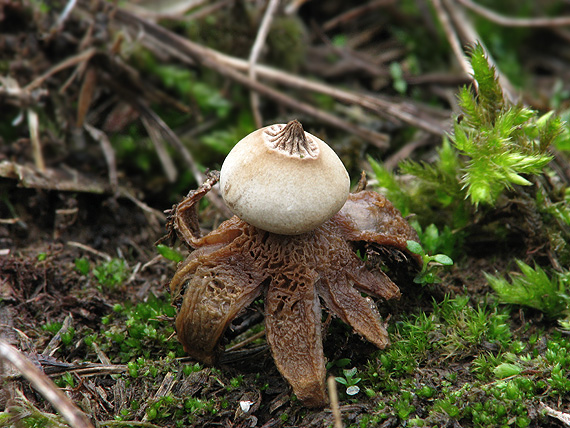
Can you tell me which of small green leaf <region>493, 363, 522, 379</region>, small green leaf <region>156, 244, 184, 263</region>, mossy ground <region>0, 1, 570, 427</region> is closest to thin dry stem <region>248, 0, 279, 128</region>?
mossy ground <region>0, 1, 570, 427</region>

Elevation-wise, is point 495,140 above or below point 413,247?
above

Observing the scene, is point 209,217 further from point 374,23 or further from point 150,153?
point 374,23

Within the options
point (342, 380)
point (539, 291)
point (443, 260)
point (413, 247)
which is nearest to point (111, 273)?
point (342, 380)

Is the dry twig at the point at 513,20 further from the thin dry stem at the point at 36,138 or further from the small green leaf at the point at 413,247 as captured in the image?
the thin dry stem at the point at 36,138

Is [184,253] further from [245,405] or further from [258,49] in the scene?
[258,49]

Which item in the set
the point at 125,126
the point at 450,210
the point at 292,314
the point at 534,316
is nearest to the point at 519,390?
the point at 534,316

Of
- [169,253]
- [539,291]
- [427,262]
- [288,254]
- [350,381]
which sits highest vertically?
[288,254]
